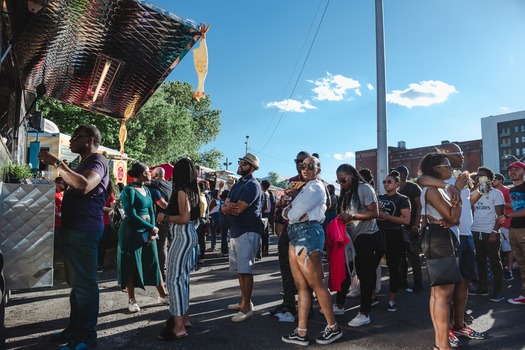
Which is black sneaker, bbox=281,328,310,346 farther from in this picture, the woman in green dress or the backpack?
the backpack

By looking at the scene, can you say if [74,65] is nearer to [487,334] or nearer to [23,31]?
[23,31]

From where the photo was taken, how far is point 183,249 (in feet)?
12.7

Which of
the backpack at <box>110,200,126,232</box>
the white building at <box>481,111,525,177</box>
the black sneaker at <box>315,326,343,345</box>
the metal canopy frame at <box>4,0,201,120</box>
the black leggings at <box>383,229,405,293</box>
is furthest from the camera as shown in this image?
the white building at <box>481,111,525,177</box>

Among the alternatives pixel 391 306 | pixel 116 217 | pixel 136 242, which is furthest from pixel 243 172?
pixel 116 217

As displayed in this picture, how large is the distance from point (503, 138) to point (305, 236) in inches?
4040

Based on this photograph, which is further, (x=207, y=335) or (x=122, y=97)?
(x=122, y=97)

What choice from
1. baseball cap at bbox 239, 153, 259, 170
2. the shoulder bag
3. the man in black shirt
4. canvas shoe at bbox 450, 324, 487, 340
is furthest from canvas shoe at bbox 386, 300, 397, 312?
baseball cap at bbox 239, 153, 259, 170

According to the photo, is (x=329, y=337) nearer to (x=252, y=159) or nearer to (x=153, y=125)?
(x=252, y=159)

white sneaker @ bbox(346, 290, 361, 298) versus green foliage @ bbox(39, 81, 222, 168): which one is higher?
green foliage @ bbox(39, 81, 222, 168)

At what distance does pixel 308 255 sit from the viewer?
363 cm

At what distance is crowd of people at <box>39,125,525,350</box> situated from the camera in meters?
3.33

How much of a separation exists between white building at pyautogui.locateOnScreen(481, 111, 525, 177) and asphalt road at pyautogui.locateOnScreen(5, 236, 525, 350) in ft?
304

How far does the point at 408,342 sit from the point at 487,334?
102 cm

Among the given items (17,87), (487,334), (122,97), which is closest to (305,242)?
(487,334)
